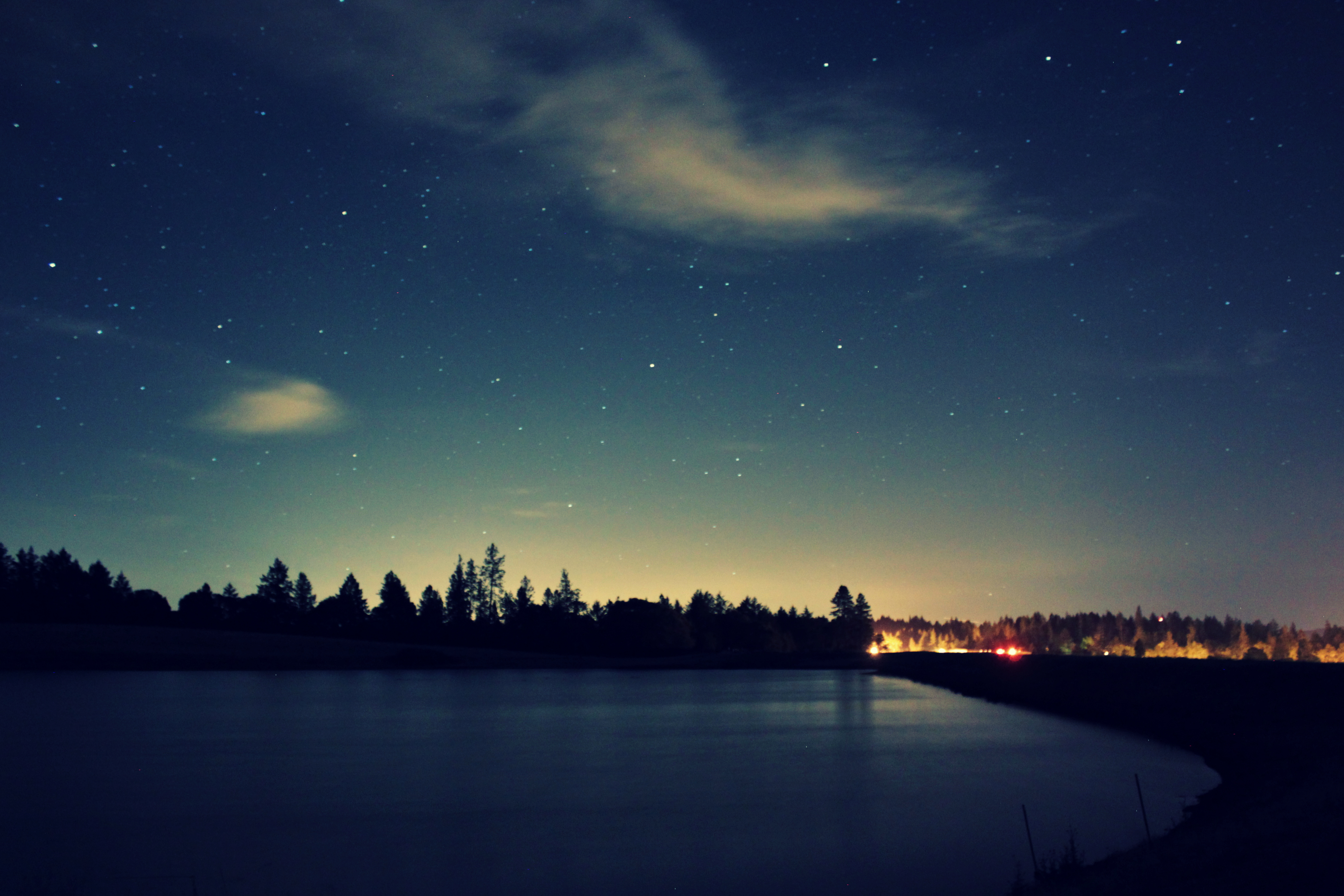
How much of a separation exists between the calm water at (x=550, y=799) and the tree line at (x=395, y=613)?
101 meters

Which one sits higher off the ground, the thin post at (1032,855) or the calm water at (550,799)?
the thin post at (1032,855)

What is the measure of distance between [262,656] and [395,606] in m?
45.2

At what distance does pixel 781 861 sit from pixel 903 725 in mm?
38425

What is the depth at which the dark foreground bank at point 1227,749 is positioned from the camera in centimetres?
1538

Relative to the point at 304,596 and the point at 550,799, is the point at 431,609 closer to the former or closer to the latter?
the point at 304,596

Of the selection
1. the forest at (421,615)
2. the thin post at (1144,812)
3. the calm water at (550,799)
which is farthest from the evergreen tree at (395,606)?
the thin post at (1144,812)

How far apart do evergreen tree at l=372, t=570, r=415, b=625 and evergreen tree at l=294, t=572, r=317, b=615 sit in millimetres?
11821

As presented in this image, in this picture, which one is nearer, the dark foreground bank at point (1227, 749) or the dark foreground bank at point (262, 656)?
the dark foreground bank at point (1227, 749)

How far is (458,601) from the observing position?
184750mm

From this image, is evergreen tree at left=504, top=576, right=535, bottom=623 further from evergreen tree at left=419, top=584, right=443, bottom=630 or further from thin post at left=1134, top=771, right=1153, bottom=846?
thin post at left=1134, top=771, right=1153, bottom=846

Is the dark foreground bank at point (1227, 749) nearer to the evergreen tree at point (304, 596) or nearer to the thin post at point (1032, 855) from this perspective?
the thin post at point (1032, 855)

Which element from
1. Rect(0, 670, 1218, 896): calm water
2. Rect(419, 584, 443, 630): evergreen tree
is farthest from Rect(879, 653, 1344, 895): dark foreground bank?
Rect(419, 584, 443, 630): evergreen tree

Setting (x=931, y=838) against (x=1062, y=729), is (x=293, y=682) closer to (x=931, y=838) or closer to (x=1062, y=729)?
(x=1062, y=729)

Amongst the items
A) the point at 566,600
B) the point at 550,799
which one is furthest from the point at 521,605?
the point at 550,799
